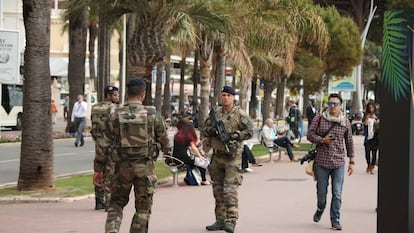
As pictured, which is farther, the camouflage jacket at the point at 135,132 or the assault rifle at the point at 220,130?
the assault rifle at the point at 220,130

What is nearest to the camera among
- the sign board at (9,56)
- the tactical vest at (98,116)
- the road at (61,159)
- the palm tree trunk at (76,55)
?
the tactical vest at (98,116)

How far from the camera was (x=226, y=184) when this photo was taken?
10.5 meters

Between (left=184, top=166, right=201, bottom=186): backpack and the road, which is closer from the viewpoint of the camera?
(left=184, top=166, right=201, bottom=186): backpack

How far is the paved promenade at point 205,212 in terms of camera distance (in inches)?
432

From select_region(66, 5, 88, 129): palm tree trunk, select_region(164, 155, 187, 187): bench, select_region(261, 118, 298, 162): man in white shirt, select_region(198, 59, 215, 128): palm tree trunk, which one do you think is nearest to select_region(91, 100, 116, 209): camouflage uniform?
select_region(164, 155, 187, 187): bench

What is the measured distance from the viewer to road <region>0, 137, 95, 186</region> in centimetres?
1881

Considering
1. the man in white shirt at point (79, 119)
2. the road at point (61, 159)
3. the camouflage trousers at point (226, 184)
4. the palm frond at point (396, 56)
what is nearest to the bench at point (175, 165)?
the road at point (61, 159)

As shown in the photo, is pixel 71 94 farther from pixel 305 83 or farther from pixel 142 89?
pixel 305 83

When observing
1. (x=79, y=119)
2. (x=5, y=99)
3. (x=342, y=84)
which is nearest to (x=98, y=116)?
(x=79, y=119)

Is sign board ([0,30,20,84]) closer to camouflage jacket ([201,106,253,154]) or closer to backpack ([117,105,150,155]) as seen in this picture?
camouflage jacket ([201,106,253,154])

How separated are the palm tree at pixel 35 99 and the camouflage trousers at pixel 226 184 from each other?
4787mm

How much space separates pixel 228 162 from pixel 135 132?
8.24 ft

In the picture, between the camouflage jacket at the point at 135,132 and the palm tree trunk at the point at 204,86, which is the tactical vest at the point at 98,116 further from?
the palm tree trunk at the point at 204,86

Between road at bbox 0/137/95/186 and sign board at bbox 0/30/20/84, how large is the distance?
2414 millimetres
